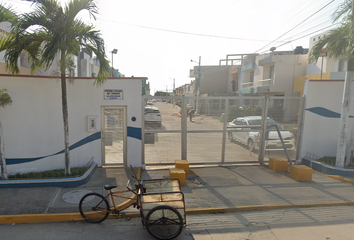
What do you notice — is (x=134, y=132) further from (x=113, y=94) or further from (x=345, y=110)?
(x=345, y=110)

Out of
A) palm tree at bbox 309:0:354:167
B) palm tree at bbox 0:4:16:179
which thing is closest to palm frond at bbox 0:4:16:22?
palm tree at bbox 0:4:16:179

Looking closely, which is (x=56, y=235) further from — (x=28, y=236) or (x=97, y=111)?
(x=97, y=111)

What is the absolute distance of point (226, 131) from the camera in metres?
8.34

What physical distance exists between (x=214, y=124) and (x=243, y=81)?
80.3ft

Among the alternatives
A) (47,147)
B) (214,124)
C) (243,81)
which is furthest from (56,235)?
(243,81)

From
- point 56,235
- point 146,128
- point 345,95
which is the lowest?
point 56,235

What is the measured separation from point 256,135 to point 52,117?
710 centimetres

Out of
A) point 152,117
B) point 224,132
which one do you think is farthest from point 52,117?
point 224,132

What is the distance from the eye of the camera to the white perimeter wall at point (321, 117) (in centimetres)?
854

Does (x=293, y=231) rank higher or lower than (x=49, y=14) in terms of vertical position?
lower

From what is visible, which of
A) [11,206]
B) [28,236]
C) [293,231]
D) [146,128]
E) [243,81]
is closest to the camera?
[28,236]

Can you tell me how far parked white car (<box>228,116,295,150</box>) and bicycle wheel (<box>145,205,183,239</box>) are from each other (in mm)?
5015

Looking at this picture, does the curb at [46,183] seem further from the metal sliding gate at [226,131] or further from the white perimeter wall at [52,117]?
the metal sliding gate at [226,131]

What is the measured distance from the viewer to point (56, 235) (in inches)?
161
